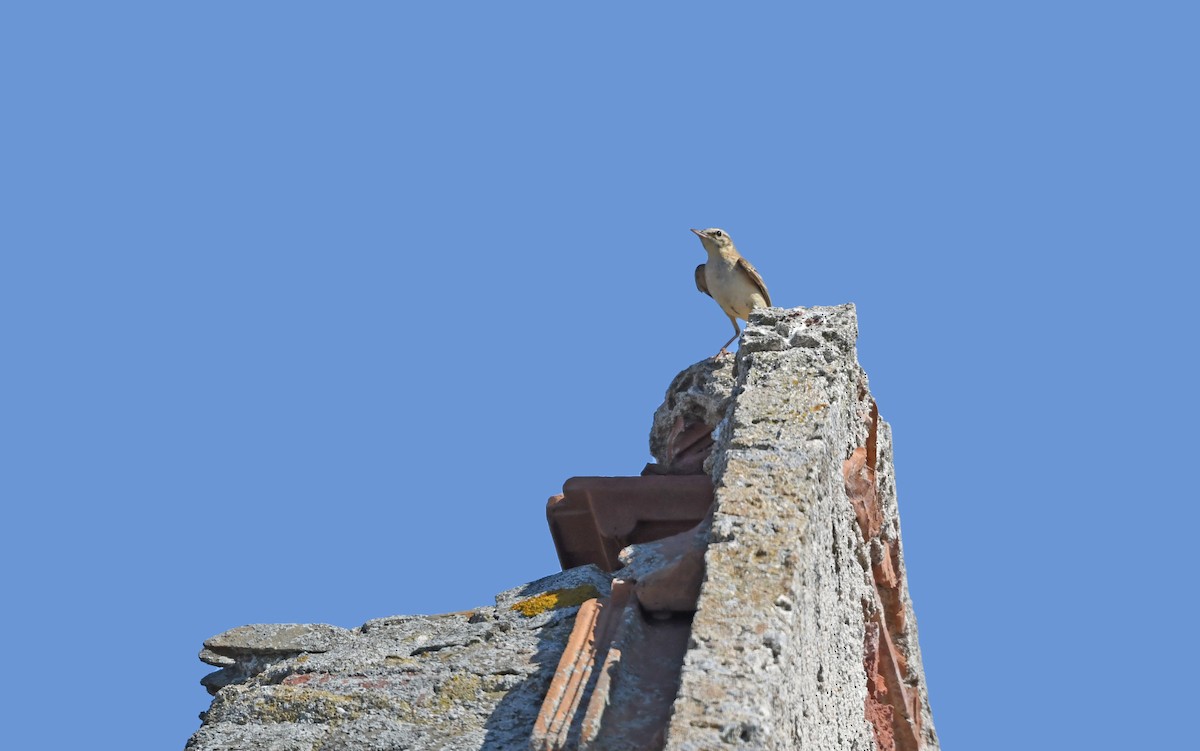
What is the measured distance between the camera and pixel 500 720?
518 centimetres

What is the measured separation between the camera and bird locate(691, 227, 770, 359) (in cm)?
1097

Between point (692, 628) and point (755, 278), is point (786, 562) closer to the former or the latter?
point (692, 628)

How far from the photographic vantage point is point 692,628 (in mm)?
4523

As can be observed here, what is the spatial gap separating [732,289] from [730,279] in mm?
76

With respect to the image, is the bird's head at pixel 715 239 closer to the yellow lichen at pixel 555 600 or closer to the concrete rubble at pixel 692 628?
the concrete rubble at pixel 692 628

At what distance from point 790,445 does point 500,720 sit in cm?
129

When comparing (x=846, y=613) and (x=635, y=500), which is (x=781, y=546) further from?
(x=635, y=500)

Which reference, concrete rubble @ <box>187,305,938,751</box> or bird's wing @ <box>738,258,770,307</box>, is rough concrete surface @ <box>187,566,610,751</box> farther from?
bird's wing @ <box>738,258,770,307</box>

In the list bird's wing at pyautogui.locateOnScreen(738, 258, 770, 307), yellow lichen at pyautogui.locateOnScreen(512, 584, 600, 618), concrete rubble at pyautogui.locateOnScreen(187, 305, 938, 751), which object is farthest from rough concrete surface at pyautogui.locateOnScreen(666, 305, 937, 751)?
bird's wing at pyautogui.locateOnScreen(738, 258, 770, 307)

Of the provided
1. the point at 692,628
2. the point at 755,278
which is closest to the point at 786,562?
the point at 692,628

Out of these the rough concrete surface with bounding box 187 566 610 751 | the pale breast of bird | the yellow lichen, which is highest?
the pale breast of bird

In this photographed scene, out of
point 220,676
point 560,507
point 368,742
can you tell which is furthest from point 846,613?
point 220,676

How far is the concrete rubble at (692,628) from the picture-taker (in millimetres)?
4500

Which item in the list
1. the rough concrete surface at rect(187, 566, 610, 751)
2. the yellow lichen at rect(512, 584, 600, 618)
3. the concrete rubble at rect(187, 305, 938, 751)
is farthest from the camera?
the yellow lichen at rect(512, 584, 600, 618)
